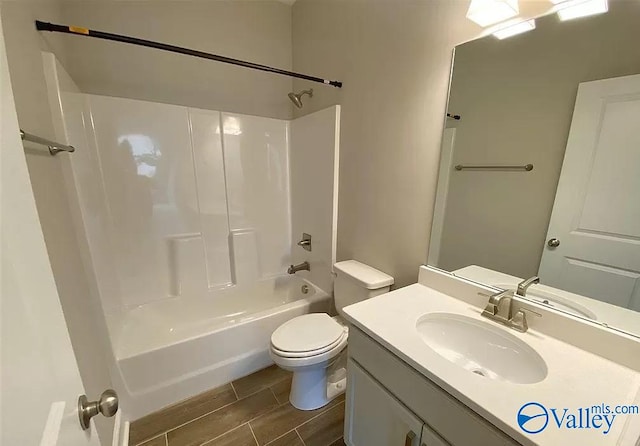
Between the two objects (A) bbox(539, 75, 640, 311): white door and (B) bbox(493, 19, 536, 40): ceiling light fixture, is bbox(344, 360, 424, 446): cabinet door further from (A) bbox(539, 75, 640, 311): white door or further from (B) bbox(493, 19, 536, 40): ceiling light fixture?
(B) bbox(493, 19, 536, 40): ceiling light fixture

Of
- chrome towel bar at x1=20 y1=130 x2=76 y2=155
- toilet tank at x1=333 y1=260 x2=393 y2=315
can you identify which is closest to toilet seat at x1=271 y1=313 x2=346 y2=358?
toilet tank at x1=333 y1=260 x2=393 y2=315

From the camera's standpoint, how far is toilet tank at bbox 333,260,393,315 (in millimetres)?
1497

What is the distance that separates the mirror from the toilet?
1.69 ft

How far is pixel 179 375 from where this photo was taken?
160 cm

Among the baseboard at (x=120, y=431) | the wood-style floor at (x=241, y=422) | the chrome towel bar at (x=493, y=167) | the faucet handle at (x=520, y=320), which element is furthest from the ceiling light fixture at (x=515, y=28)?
the baseboard at (x=120, y=431)

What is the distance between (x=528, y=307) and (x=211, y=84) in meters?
2.42

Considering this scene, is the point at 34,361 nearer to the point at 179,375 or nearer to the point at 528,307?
the point at 528,307

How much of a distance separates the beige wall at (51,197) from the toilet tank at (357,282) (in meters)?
1.26

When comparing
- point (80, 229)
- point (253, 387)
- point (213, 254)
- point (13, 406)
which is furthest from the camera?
point (213, 254)

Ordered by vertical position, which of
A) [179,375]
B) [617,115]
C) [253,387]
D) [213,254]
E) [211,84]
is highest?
[211,84]

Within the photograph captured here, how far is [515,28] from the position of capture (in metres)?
0.99

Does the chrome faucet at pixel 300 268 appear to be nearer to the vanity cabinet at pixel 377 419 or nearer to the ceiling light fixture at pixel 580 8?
the vanity cabinet at pixel 377 419

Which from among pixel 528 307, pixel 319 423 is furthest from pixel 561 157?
pixel 319 423

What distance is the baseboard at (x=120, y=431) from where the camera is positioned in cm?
128
